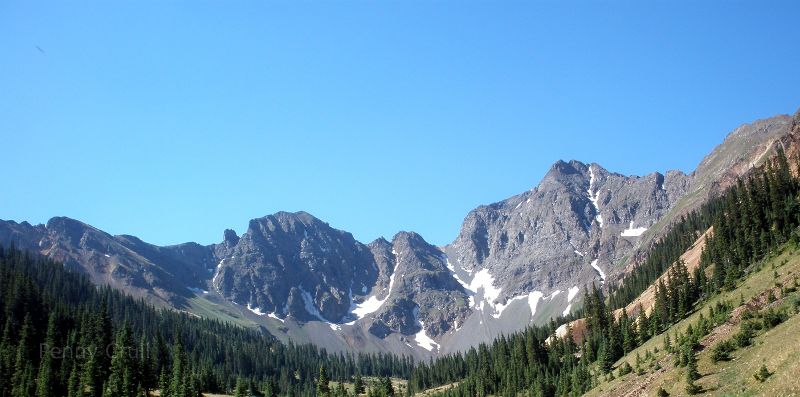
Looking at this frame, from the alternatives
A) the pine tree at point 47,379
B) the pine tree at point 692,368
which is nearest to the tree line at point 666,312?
the pine tree at point 692,368

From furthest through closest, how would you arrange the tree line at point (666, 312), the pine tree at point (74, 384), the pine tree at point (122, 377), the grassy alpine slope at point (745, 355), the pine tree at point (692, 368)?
the tree line at point (666, 312)
the pine tree at point (74, 384)
the pine tree at point (122, 377)
the pine tree at point (692, 368)
the grassy alpine slope at point (745, 355)

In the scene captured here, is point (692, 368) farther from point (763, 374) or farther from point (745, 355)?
point (763, 374)

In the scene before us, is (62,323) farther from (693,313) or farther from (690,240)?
(690,240)

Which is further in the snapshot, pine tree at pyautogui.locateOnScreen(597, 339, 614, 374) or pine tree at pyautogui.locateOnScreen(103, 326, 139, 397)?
pine tree at pyautogui.locateOnScreen(597, 339, 614, 374)

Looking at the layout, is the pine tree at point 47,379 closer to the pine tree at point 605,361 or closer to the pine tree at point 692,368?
the pine tree at point 605,361

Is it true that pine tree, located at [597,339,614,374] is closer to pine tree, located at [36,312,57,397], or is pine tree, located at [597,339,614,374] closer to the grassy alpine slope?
the grassy alpine slope

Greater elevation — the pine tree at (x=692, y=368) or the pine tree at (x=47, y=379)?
the pine tree at (x=47, y=379)

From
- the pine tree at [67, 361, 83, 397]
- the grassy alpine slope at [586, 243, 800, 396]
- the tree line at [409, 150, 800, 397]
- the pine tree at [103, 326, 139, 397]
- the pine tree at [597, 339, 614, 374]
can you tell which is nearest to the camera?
the grassy alpine slope at [586, 243, 800, 396]

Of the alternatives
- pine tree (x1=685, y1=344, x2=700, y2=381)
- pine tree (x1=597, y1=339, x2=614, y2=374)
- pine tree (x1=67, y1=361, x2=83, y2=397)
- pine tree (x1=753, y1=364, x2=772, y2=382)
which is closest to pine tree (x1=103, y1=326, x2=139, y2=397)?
pine tree (x1=67, y1=361, x2=83, y2=397)

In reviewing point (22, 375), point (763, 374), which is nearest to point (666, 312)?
point (763, 374)

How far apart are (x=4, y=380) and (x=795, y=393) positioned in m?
120

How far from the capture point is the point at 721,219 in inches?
5738

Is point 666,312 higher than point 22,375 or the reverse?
higher

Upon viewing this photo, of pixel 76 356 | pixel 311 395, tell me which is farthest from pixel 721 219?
pixel 76 356
